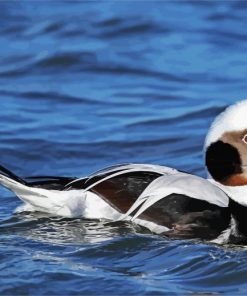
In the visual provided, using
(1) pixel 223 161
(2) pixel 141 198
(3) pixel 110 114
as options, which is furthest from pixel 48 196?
(3) pixel 110 114

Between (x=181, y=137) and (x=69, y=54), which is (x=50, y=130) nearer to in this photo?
(x=181, y=137)

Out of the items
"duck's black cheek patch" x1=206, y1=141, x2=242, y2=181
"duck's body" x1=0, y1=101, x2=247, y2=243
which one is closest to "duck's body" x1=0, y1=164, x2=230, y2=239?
"duck's body" x1=0, y1=101, x2=247, y2=243

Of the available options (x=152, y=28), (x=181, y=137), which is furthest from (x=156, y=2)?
(x=181, y=137)

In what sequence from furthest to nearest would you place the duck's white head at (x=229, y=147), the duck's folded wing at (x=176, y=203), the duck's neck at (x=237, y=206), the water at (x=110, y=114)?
the duck's white head at (x=229, y=147), the duck's neck at (x=237, y=206), the duck's folded wing at (x=176, y=203), the water at (x=110, y=114)

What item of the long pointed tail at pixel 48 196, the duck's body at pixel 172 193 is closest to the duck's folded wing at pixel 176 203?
the duck's body at pixel 172 193

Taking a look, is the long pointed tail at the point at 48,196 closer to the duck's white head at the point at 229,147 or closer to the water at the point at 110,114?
the water at the point at 110,114

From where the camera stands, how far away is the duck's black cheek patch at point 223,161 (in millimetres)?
6402

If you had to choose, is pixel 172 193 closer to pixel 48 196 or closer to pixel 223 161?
pixel 223 161

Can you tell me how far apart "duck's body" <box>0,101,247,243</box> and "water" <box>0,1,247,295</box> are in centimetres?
7

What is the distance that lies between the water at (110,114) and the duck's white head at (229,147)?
477 mm

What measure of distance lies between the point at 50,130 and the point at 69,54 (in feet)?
7.15

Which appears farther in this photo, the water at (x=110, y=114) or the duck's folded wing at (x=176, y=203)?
the duck's folded wing at (x=176, y=203)

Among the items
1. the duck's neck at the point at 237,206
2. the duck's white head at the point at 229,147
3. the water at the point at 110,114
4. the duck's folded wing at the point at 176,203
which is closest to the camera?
the water at the point at 110,114

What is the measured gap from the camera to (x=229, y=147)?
6418 mm
